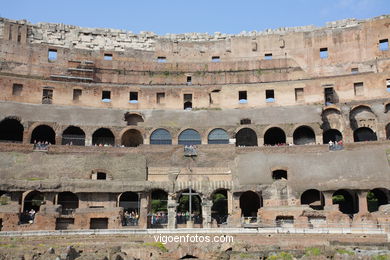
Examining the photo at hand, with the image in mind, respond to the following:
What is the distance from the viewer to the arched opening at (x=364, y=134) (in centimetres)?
3934

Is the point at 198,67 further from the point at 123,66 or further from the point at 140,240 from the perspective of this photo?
the point at 140,240

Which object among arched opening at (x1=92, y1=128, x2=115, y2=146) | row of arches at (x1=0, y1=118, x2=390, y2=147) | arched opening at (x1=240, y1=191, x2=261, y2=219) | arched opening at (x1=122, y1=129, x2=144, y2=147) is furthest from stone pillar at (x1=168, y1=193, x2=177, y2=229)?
arched opening at (x1=92, y1=128, x2=115, y2=146)

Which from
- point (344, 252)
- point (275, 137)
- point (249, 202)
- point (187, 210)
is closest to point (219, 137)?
point (275, 137)

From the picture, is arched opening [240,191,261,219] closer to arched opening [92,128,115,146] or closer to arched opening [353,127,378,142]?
arched opening [353,127,378,142]

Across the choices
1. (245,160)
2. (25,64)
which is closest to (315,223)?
(245,160)

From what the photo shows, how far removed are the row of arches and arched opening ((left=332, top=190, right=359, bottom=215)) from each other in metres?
8.62

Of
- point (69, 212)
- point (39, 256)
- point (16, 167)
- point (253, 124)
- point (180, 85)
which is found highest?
point (180, 85)

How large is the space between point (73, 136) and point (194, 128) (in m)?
11.6

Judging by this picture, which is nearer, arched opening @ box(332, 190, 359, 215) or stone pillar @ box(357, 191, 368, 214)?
stone pillar @ box(357, 191, 368, 214)

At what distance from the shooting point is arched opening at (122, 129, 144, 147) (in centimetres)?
3997

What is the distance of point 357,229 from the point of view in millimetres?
21984

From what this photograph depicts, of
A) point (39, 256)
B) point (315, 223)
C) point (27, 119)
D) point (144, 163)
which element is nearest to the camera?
point (39, 256)

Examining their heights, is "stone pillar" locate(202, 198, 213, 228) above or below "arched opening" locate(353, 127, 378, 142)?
below

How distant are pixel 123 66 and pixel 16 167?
21.1 m
